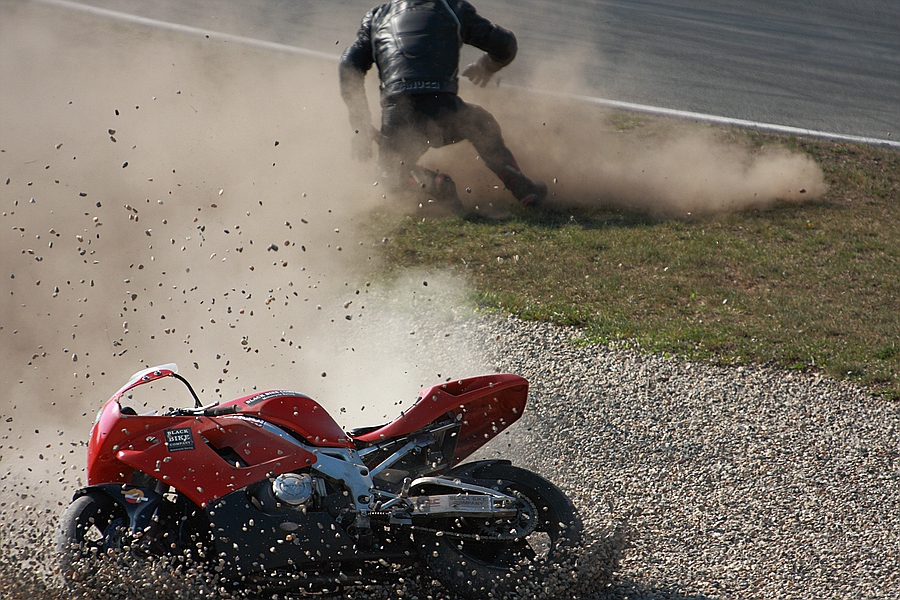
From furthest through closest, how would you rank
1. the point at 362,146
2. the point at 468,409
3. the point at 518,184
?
the point at 362,146, the point at 518,184, the point at 468,409

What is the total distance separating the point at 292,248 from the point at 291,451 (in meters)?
4.26

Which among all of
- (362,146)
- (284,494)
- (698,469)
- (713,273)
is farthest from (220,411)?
(362,146)

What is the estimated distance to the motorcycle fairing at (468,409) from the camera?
14.3ft

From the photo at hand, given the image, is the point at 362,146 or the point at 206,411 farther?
the point at 362,146

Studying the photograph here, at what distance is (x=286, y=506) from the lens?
154 inches

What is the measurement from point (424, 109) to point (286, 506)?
5.84m

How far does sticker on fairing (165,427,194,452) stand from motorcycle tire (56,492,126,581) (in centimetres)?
37

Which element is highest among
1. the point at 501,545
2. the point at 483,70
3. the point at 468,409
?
the point at 483,70

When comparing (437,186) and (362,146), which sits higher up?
(362,146)

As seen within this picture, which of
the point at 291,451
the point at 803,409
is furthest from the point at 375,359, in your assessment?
the point at 803,409

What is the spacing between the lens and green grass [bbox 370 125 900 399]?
6707mm

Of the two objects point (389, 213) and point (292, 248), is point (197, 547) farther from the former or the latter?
point (389, 213)

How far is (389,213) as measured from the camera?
9109 millimetres

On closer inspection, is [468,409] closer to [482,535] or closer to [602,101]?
[482,535]
